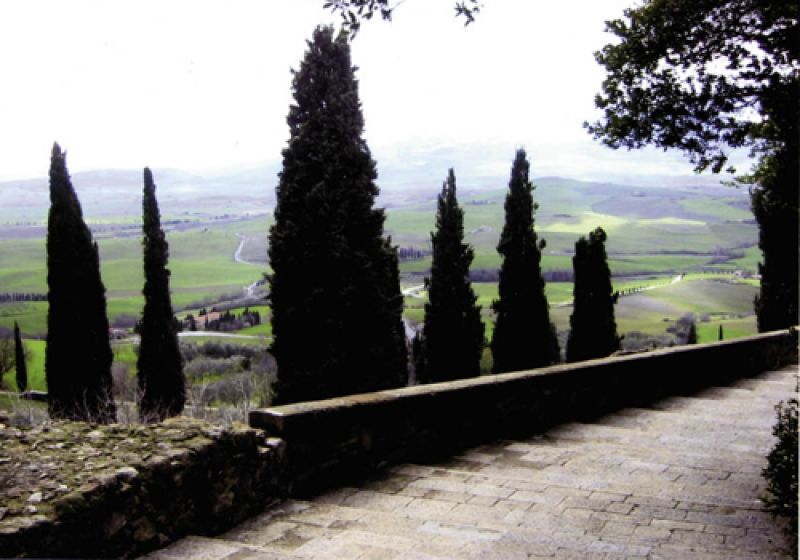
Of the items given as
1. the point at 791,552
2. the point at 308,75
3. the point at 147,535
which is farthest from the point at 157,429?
the point at 308,75

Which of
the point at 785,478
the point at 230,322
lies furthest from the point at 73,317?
the point at 230,322

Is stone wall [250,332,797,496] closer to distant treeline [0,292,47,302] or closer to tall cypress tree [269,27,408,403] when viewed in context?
tall cypress tree [269,27,408,403]

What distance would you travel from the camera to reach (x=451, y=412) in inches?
290

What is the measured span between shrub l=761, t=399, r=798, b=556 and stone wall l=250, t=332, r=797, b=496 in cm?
281

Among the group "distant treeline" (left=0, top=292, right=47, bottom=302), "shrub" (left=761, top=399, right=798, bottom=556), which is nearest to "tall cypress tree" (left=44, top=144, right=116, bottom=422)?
"shrub" (left=761, top=399, right=798, bottom=556)

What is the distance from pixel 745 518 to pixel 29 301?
128332 mm

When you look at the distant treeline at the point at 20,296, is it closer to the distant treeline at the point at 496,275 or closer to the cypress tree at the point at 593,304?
the distant treeline at the point at 496,275

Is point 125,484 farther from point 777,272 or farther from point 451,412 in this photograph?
point 777,272

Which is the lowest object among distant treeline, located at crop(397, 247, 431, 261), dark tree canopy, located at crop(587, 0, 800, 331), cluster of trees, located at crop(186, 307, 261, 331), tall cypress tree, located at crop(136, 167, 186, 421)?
cluster of trees, located at crop(186, 307, 261, 331)

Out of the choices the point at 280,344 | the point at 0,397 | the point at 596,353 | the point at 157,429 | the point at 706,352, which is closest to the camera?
the point at 157,429

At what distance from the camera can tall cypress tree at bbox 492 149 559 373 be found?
36375mm

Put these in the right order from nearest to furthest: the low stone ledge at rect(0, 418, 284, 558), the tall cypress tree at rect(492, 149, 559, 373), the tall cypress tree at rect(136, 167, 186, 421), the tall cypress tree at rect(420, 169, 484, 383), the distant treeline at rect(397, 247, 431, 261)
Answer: the low stone ledge at rect(0, 418, 284, 558), the tall cypress tree at rect(136, 167, 186, 421), the tall cypress tree at rect(492, 149, 559, 373), the tall cypress tree at rect(420, 169, 484, 383), the distant treeline at rect(397, 247, 431, 261)

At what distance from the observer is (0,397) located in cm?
4609

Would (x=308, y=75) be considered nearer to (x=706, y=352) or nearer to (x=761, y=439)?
(x=706, y=352)
